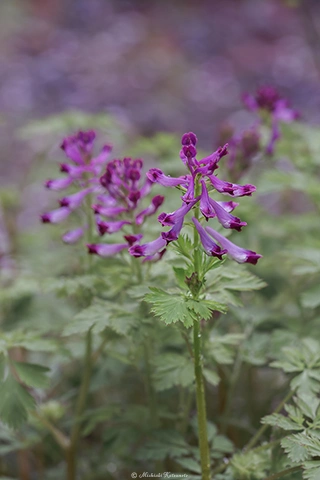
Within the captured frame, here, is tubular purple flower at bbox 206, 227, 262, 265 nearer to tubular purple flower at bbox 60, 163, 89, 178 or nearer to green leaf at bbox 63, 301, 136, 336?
green leaf at bbox 63, 301, 136, 336

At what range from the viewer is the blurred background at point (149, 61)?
1021cm

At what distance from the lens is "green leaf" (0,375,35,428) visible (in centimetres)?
185

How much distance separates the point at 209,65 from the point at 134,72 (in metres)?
1.78

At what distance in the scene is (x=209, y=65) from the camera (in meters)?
12.4

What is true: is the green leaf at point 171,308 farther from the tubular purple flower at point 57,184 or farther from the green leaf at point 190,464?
the tubular purple flower at point 57,184

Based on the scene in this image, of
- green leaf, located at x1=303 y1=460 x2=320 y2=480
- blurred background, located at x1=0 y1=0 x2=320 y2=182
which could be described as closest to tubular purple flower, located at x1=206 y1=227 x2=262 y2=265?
green leaf, located at x1=303 y1=460 x2=320 y2=480

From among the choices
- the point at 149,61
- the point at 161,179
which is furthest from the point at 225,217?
the point at 149,61

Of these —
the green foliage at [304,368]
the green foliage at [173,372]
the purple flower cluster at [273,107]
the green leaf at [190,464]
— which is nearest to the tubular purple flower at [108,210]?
the green foliage at [173,372]

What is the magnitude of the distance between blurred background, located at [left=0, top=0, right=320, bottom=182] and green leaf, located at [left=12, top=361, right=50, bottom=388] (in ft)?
22.3

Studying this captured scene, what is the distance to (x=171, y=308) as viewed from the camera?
4.95 ft

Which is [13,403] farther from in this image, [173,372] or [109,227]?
[109,227]

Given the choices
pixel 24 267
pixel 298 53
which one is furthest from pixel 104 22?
pixel 24 267

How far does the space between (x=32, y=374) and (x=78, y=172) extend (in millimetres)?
850

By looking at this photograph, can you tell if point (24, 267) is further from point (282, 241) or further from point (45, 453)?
point (282, 241)
